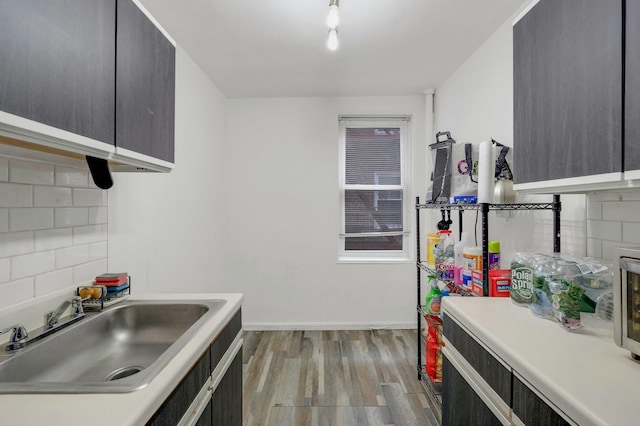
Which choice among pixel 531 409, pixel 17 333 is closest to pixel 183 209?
pixel 17 333

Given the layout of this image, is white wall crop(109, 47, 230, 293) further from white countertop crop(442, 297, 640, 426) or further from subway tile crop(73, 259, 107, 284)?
white countertop crop(442, 297, 640, 426)

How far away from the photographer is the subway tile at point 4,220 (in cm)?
104

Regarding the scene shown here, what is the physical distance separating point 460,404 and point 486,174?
42.0 inches

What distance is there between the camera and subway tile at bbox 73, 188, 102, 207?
53.0 inches

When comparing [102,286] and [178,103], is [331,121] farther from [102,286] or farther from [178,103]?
[102,286]

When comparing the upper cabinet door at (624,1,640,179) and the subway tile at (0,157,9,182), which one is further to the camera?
the subway tile at (0,157,9,182)

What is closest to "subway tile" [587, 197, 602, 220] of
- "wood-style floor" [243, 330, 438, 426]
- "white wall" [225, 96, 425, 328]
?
"wood-style floor" [243, 330, 438, 426]

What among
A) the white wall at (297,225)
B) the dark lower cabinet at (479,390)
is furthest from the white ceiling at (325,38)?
the dark lower cabinet at (479,390)

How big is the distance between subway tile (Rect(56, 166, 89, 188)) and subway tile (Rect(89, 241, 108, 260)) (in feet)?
0.94

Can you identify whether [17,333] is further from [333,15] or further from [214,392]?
[333,15]

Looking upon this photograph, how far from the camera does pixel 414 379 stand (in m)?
2.34

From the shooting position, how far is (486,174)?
1.60 m

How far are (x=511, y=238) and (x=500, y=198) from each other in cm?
45

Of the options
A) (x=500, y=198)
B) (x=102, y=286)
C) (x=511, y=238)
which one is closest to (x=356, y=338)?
(x=511, y=238)
